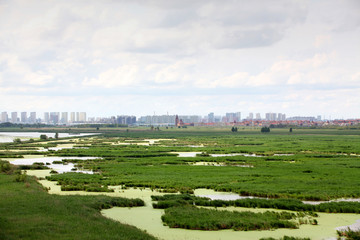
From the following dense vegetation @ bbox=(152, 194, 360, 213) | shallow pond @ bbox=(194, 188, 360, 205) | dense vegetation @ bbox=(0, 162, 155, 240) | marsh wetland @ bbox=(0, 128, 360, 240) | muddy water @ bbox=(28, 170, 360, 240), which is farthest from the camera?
shallow pond @ bbox=(194, 188, 360, 205)

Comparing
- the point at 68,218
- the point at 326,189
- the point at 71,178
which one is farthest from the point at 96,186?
the point at 326,189

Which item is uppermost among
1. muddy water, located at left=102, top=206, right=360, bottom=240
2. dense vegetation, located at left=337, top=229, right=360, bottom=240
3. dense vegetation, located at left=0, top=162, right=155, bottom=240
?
dense vegetation, located at left=0, top=162, right=155, bottom=240

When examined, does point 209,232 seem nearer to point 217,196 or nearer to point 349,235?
point 349,235

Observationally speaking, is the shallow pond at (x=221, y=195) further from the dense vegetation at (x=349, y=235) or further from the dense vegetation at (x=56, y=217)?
the dense vegetation at (x=349, y=235)

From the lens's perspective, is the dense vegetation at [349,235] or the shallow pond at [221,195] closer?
the dense vegetation at [349,235]

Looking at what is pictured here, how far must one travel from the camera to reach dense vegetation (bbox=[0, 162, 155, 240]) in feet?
49.0

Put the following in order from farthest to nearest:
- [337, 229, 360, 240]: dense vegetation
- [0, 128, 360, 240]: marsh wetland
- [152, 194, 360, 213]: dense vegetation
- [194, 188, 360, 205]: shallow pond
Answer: [194, 188, 360, 205]: shallow pond → [152, 194, 360, 213]: dense vegetation → [0, 128, 360, 240]: marsh wetland → [337, 229, 360, 240]: dense vegetation

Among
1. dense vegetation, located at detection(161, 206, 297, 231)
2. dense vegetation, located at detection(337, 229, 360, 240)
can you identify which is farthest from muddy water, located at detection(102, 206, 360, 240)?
dense vegetation, located at detection(161, 206, 297, 231)

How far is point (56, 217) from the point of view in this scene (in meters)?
17.4

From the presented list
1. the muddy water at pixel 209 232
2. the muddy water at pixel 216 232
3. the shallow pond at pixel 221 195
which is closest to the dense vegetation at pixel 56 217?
the muddy water at pixel 209 232

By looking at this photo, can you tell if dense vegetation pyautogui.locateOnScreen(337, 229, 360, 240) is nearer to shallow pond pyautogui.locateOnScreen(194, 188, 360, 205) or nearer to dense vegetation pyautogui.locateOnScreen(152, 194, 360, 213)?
dense vegetation pyautogui.locateOnScreen(152, 194, 360, 213)

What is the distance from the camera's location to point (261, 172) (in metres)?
35.4

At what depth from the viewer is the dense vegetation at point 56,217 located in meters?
14.9

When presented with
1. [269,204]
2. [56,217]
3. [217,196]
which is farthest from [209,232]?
[217,196]
